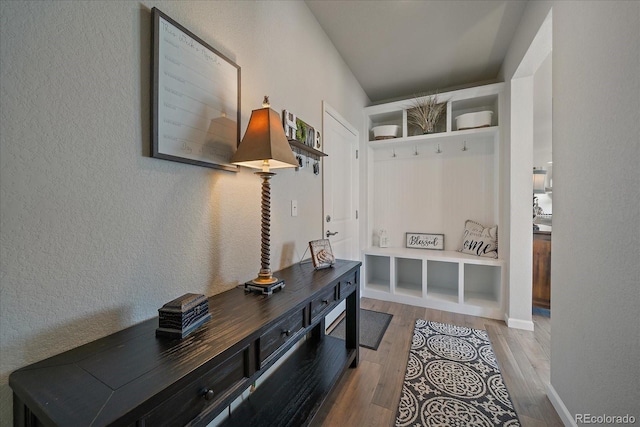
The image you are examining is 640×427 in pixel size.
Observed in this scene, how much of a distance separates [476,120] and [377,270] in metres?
2.20

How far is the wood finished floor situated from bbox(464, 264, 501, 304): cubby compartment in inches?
15.1

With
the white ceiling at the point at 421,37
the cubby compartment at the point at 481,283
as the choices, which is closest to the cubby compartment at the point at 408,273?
the cubby compartment at the point at 481,283

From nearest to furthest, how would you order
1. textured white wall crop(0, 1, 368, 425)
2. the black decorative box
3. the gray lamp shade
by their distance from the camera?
textured white wall crop(0, 1, 368, 425), the black decorative box, the gray lamp shade

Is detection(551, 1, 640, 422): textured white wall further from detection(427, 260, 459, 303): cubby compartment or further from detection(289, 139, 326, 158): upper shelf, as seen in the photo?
detection(427, 260, 459, 303): cubby compartment

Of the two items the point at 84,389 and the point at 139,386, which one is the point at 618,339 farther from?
the point at 84,389

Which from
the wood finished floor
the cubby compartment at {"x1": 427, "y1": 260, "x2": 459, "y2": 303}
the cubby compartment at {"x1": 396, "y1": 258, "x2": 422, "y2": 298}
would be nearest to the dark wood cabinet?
the wood finished floor

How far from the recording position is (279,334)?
1068 mm

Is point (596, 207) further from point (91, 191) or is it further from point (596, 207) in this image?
point (91, 191)

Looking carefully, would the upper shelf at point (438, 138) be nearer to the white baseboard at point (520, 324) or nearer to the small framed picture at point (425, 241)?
the small framed picture at point (425, 241)

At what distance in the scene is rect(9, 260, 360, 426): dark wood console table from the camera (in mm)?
578

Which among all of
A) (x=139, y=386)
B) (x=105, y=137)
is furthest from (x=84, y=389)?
(x=105, y=137)

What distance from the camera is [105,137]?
879 millimetres

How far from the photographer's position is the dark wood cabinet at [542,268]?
2.81 meters

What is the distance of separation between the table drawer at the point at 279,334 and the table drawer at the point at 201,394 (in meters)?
0.10
